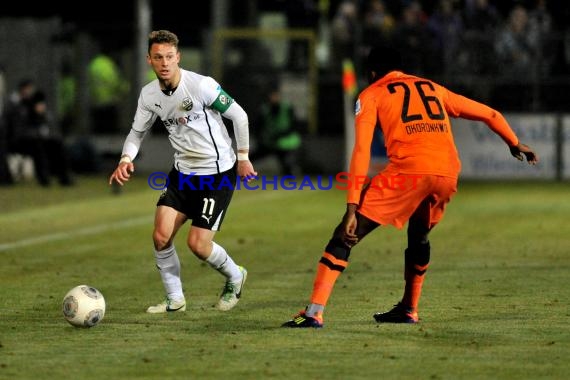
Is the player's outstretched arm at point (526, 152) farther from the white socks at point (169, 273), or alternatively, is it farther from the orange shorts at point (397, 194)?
the white socks at point (169, 273)

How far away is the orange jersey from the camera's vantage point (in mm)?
8883

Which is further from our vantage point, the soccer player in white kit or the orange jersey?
the soccer player in white kit

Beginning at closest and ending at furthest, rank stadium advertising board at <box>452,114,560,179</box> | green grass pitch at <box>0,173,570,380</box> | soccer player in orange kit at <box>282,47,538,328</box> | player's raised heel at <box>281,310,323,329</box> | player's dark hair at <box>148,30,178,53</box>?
green grass pitch at <box>0,173,570,380</box>
soccer player in orange kit at <box>282,47,538,328</box>
player's raised heel at <box>281,310,323,329</box>
player's dark hair at <box>148,30,178,53</box>
stadium advertising board at <box>452,114,560,179</box>

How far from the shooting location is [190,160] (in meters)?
9.94

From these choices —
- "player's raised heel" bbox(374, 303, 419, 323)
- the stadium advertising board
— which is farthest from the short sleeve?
the stadium advertising board

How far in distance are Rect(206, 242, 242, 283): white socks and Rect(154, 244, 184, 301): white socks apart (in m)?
0.26

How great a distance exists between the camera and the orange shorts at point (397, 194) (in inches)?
348

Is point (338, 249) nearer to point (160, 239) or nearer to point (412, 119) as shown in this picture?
point (412, 119)

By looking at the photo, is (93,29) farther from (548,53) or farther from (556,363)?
(556,363)

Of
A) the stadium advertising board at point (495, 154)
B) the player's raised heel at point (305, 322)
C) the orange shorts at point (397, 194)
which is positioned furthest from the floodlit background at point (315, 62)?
the player's raised heel at point (305, 322)

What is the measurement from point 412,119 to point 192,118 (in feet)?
5.70

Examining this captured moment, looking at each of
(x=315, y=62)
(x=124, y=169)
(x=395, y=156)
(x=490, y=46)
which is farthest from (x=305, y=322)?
(x=315, y=62)

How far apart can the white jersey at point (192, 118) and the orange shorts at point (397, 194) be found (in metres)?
1.45

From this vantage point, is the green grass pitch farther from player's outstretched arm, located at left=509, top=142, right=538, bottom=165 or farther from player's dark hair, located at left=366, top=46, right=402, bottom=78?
player's dark hair, located at left=366, top=46, right=402, bottom=78
